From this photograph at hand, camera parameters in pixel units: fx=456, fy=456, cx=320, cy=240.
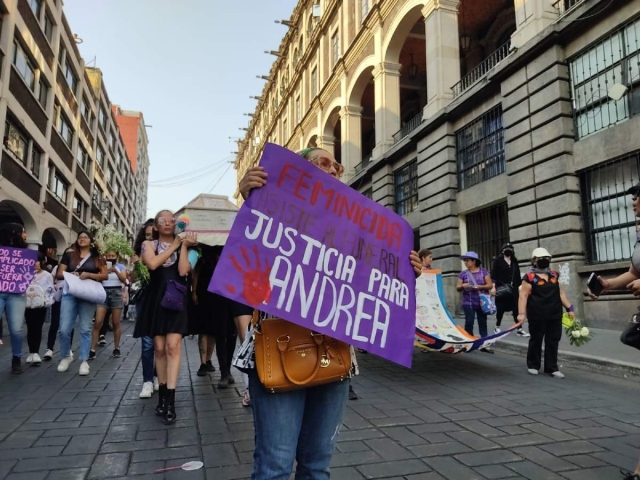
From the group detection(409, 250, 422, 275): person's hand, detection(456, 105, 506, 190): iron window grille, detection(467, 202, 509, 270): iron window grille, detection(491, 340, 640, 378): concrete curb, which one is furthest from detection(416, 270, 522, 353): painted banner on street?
detection(456, 105, 506, 190): iron window grille

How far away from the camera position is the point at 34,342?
21.4 feet

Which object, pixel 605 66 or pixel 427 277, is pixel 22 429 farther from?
pixel 605 66

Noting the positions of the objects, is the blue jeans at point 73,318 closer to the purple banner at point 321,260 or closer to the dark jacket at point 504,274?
the purple banner at point 321,260

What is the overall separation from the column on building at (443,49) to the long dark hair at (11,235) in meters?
13.4

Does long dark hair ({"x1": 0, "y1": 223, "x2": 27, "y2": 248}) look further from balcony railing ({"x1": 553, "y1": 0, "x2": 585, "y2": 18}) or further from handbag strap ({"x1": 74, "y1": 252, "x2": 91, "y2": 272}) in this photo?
balcony railing ({"x1": 553, "y1": 0, "x2": 585, "y2": 18})

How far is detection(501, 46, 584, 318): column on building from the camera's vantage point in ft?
33.5

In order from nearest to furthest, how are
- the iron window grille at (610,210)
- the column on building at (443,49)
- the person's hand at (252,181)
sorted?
the person's hand at (252,181) → the iron window grille at (610,210) → the column on building at (443,49)

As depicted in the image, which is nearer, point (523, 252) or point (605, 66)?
point (605, 66)

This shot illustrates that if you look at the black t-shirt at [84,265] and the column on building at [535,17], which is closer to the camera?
the black t-shirt at [84,265]

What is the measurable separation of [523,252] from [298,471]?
10804 mm

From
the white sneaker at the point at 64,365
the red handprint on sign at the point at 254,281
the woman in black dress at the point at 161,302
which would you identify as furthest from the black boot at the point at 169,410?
the white sneaker at the point at 64,365

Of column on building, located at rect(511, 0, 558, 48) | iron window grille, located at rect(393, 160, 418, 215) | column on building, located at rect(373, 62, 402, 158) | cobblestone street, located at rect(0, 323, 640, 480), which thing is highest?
column on building, located at rect(373, 62, 402, 158)

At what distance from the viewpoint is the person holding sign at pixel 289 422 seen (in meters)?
1.77

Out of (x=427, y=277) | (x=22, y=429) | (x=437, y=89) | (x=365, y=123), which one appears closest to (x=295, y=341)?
(x=22, y=429)
